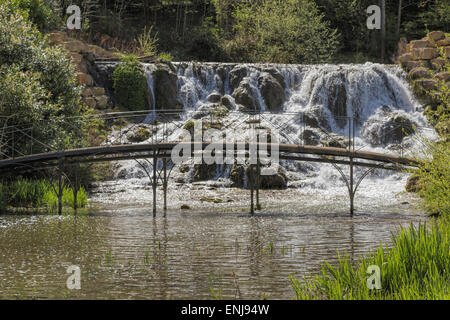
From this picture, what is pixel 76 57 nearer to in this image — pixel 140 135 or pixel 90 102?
pixel 90 102

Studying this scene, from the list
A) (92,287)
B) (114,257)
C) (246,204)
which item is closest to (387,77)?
(246,204)

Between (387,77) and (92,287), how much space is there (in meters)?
28.9

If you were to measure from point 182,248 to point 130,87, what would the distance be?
21.2 meters

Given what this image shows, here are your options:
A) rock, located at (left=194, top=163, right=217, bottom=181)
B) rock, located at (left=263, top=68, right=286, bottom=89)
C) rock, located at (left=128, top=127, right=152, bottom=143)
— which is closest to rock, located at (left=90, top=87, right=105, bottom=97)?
rock, located at (left=128, top=127, right=152, bottom=143)

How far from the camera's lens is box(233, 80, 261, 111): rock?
110 feet

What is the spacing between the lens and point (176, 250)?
13.3 metres

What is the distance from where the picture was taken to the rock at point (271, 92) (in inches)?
1345

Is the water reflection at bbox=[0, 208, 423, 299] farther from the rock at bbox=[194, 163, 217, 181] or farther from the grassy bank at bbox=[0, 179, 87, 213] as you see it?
the rock at bbox=[194, 163, 217, 181]

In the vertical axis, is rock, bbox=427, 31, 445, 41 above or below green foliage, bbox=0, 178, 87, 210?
above

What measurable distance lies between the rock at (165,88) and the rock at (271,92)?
4.86 m

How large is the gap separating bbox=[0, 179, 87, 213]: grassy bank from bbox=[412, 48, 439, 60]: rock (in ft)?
74.4
